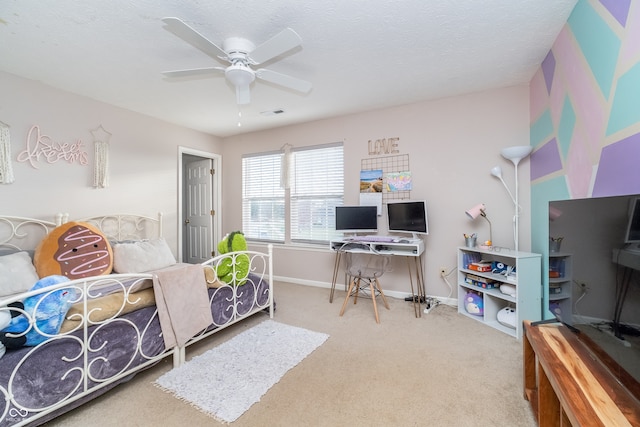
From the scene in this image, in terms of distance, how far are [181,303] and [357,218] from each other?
2.14 meters

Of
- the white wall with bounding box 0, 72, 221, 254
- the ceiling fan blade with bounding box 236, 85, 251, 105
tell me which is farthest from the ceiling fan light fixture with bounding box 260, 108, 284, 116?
the white wall with bounding box 0, 72, 221, 254

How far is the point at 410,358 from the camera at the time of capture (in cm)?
198

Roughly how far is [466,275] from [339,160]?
6.96 ft

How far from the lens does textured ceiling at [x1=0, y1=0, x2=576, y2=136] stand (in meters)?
1.67

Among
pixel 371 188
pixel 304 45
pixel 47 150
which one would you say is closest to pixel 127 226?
pixel 47 150

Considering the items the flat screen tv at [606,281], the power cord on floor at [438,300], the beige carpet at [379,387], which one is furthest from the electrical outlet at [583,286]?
the power cord on floor at [438,300]

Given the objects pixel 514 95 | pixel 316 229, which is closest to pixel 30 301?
pixel 316 229

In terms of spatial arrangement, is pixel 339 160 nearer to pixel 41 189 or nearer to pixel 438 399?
pixel 438 399

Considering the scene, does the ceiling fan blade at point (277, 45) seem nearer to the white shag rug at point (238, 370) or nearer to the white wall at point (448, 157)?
the white wall at point (448, 157)

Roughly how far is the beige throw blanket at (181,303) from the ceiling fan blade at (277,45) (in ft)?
5.24

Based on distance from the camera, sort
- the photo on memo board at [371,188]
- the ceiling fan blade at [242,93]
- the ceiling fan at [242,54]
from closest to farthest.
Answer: the ceiling fan at [242,54] → the ceiling fan blade at [242,93] → the photo on memo board at [371,188]

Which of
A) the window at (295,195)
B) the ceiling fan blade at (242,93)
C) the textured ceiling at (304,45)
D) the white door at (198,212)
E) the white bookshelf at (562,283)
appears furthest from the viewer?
the white door at (198,212)

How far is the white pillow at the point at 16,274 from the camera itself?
2.00 meters

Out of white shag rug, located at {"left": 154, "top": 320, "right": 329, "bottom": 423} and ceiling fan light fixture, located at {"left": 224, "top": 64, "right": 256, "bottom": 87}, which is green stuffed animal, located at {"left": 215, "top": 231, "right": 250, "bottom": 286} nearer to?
white shag rug, located at {"left": 154, "top": 320, "right": 329, "bottom": 423}
